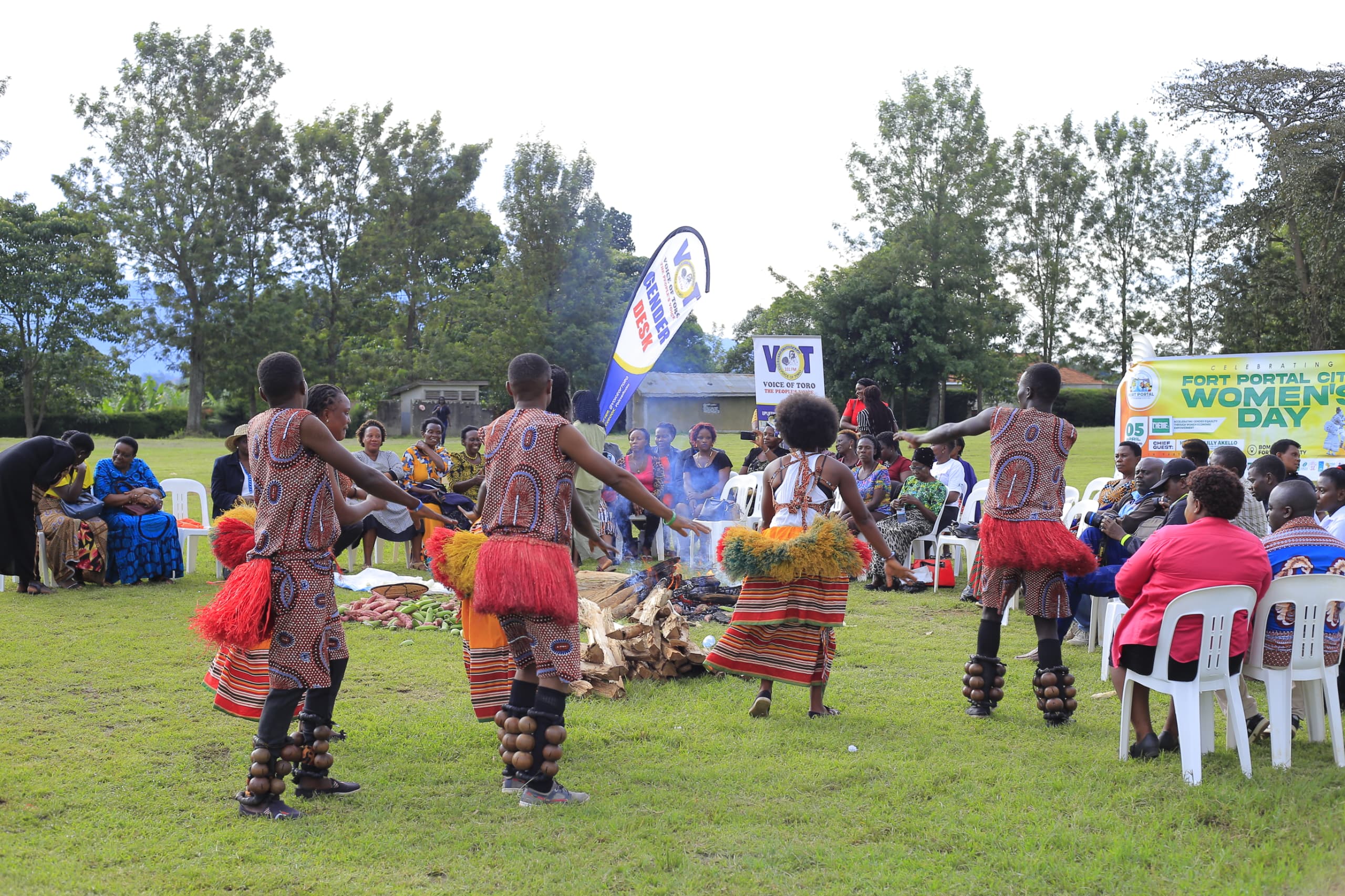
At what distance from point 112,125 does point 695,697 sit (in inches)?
1966

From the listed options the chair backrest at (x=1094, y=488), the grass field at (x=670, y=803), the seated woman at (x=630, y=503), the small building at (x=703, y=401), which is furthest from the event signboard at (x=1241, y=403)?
the small building at (x=703, y=401)

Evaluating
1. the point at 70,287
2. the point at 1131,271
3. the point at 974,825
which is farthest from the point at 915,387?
the point at 974,825

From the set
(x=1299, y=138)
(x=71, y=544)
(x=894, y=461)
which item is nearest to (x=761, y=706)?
(x=894, y=461)

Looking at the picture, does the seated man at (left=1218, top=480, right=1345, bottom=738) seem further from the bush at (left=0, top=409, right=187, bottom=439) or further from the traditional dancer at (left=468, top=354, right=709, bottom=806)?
the bush at (left=0, top=409, right=187, bottom=439)

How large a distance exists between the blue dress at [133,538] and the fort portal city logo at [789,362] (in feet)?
26.0

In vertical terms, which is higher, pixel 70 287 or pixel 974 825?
pixel 70 287

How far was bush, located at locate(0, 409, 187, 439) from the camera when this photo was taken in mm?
41594

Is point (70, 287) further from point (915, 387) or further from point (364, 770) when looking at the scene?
point (364, 770)

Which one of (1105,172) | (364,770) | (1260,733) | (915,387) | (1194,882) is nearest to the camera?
(1194,882)

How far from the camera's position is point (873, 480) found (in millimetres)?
10906

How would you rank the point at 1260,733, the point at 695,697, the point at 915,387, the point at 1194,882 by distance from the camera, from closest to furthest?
the point at 1194,882, the point at 1260,733, the point at 695,697, the point at 915,387

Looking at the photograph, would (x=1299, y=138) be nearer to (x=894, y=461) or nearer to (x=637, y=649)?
(x=894, y=461)

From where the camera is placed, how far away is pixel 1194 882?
369cm

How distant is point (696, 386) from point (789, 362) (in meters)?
38.6
